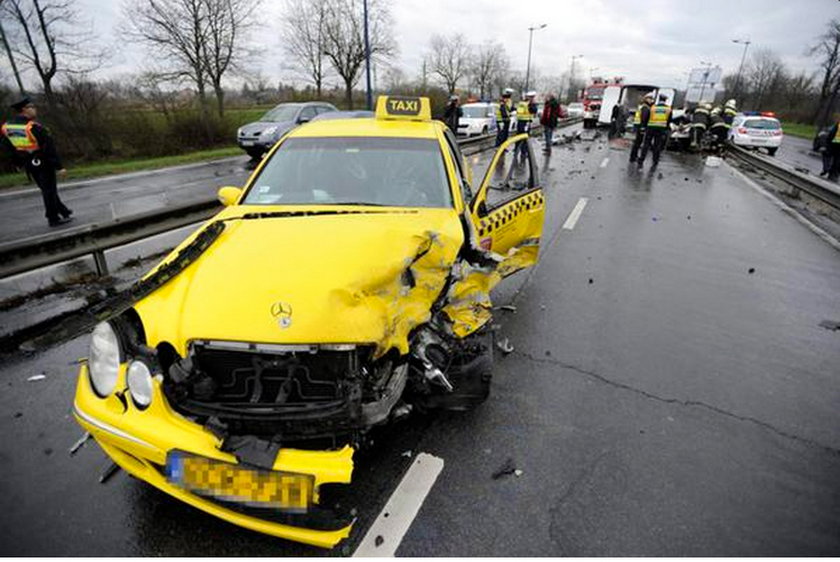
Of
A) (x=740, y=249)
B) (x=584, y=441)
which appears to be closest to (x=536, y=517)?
(x=584, y=441)

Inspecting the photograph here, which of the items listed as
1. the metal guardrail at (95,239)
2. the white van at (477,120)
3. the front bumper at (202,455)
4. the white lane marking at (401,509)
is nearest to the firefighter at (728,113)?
the white van at (477,120)

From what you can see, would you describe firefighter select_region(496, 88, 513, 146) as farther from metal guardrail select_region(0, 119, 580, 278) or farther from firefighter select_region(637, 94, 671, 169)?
metal guardrail select_region(0, 119, 580, 278)

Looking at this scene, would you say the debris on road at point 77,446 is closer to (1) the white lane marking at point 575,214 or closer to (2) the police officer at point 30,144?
(2) the police officer at point 30,144

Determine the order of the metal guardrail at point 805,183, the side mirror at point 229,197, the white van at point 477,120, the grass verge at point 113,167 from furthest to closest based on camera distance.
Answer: the white van at point 477,120
the grass verge at point 113,167
the metal guardrail at point 805,183
the side mirror at point 229,197

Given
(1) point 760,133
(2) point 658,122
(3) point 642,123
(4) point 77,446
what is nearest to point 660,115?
(2) point 658,122

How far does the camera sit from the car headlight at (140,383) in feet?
6.55

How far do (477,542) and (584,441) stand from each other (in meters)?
1.06

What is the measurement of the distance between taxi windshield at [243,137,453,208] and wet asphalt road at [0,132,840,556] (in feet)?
5.22

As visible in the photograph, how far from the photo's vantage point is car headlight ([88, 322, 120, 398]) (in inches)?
83.0

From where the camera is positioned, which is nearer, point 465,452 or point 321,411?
point 321,411

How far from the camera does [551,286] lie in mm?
5266

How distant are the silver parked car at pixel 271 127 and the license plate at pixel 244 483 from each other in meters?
14.4

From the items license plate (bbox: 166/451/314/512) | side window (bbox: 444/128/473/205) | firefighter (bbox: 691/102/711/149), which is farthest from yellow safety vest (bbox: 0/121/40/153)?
firefighter (bbox: 691/102/711/149)

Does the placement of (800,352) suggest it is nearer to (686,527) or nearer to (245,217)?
(686,527)
